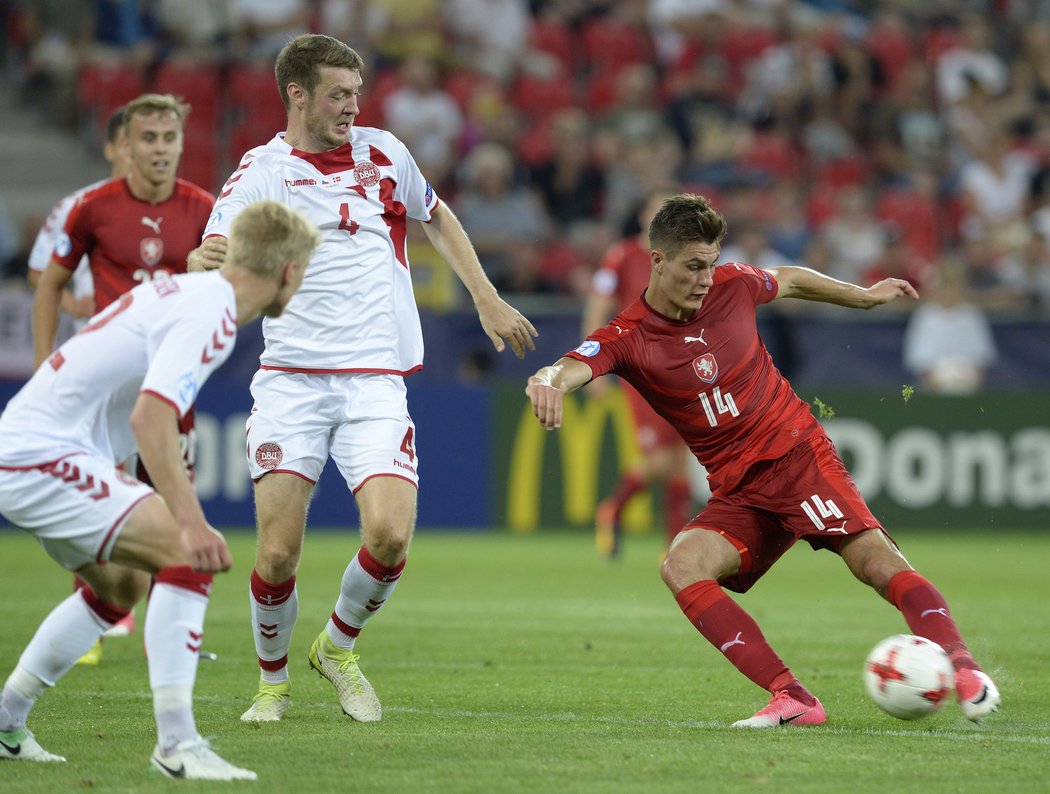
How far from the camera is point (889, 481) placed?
16109mm

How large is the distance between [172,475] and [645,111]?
630 inches

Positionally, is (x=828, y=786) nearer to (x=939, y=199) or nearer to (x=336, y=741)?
(x=336, y=741)

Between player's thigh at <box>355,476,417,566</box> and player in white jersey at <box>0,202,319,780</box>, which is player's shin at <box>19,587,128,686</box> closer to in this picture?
player in white jersey at <box>0,202,319,780</box>

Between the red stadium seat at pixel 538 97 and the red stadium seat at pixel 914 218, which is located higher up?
the red stadium seat at pixel 538 97

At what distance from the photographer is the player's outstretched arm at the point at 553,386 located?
20.3 ft

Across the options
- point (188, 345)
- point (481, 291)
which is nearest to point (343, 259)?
point (481, 291)

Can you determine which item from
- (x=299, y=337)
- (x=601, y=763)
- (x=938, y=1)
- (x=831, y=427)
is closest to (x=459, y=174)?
(x=831, y=427)

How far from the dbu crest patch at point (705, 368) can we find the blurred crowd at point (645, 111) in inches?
389

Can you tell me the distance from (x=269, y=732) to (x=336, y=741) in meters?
0.33

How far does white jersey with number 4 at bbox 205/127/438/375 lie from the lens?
6598mm

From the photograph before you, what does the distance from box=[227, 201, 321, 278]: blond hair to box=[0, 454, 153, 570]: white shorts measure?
772 millimetres

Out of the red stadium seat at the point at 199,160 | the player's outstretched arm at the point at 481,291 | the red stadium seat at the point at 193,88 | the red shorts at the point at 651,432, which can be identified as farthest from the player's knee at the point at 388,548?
the red stadium seat at the point at 193,88

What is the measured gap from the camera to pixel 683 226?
656 cm

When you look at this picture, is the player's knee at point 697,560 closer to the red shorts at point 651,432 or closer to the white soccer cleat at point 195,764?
the white soccer cleat at point 195,764
